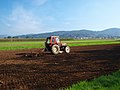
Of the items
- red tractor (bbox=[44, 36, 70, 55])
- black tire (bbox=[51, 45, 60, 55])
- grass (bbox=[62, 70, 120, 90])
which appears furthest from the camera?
red tractor (bbox=[44, 36, 70, 55])

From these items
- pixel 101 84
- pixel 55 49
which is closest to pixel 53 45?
pixel 55 49

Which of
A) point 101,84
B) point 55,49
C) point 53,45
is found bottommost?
point 101,84

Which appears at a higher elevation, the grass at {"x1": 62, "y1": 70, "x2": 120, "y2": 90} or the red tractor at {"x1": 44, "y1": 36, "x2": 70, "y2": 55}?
the red tractor at {"x1": 44, "y1": 36, "x2": 70, "y2": 55}

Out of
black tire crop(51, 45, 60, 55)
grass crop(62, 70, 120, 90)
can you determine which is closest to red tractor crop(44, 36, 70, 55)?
black tire crop(51, 45, 60, 55)

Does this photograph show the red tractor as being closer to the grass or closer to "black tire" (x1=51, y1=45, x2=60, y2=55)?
"black tire" (x1=51, y1=45, x2=60, y2=55)

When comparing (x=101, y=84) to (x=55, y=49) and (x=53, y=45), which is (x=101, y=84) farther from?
(x=55, y=49)

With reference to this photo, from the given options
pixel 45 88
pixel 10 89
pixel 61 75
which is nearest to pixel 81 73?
pixel 61 75

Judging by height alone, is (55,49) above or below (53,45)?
below

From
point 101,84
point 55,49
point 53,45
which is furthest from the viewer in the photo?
point 55,49

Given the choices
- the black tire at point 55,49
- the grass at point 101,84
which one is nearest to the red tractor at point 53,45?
the black tire at point 55,49

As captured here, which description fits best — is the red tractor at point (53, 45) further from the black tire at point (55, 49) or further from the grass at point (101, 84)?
the grass at point (101, 84)

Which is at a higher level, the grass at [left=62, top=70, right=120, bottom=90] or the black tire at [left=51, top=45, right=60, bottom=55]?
the black tire at [left=51, top=45, right=60, bottom=55]

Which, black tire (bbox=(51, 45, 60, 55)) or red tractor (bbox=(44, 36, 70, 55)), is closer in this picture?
black tire (bbox=(51, 45, 60, 55))

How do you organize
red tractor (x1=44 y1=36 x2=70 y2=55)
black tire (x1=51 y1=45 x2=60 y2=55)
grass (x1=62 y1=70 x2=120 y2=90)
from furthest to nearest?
red tractor (x1=44 y1=36 x2=70 y2=55), black tire (x1=51 y1=45 x2=60 y2=55), grass (x1=62 y1=70 x2=120 y2=90)
